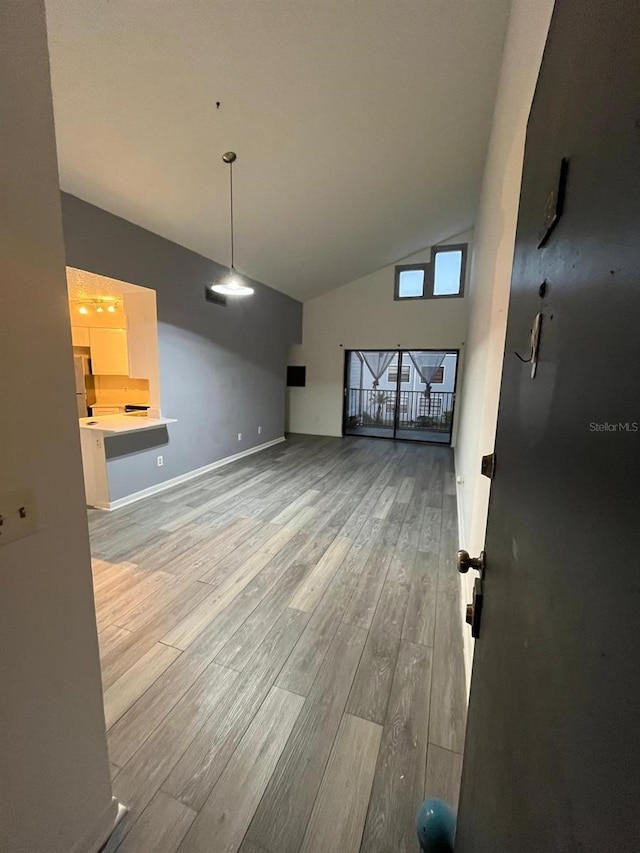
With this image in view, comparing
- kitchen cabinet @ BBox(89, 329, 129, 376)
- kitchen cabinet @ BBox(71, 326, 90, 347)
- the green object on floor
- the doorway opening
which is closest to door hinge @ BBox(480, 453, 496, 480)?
the green object on floor

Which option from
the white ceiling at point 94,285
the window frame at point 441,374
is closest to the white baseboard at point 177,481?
the white ceiling at point 94,285

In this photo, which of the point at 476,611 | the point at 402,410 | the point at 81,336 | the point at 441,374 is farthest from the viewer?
the point at 402,410

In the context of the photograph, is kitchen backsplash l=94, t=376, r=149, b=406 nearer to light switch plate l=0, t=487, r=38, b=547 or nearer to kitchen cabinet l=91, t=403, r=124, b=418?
kitchen cabinet l=91, t=403, r=124, b=418

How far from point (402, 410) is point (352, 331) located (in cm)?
276

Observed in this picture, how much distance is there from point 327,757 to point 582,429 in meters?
1.61

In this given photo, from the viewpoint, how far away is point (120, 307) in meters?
5.20

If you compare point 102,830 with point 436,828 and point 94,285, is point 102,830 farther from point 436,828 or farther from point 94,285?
point 94,285

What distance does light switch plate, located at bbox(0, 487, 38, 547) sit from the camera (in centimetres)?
79

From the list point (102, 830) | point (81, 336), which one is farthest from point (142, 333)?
point (102, 830)

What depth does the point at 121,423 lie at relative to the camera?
3791mm

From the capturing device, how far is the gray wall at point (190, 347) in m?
3.33

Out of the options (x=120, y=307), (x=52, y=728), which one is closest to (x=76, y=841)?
(x=52, y=728)

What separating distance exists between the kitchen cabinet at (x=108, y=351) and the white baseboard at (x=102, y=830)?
16.2ft

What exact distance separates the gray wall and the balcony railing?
8.83 ft
